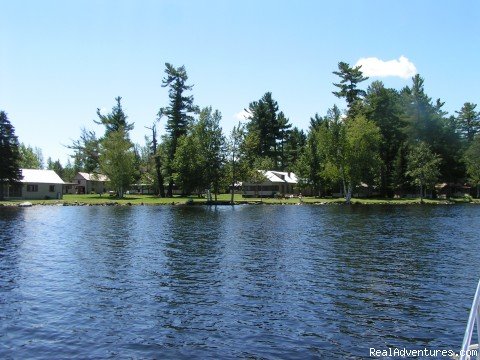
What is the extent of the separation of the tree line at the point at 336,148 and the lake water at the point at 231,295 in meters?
54.6

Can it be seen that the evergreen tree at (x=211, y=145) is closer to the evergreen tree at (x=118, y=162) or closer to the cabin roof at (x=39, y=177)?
the evergreen tree at (x=118, y=162)

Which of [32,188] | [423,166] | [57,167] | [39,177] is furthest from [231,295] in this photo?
[57,167]

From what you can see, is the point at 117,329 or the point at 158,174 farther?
the point at 158,174

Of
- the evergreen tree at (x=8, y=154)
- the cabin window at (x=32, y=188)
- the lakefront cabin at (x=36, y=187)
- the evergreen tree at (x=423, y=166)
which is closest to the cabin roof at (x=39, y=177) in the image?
→ the lakefront cabin at (x=36, y=187)

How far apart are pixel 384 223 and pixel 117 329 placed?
41.6 metres

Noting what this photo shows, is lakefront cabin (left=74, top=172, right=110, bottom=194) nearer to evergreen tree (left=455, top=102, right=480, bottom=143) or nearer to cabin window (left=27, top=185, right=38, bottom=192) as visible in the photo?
cabin window (left=27, top=185, right=38, bottom=192)

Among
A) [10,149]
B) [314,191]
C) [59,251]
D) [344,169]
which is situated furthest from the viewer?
[314,191]

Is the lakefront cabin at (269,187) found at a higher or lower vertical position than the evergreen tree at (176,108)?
lower

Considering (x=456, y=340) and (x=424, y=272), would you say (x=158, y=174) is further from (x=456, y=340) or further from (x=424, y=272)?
(x=456, y=340)

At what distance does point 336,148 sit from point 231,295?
7854cm

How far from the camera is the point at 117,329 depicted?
1492cm

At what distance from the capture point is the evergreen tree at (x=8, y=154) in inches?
3263

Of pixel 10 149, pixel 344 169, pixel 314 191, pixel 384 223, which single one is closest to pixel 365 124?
pixel 344 169

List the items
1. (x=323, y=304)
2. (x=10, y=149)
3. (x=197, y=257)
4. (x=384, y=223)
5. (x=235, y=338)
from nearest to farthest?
(x=235, y=338) → (x=323, y=304) → (x=197, y=257) → (x=384, y=223) → (x=10, y=149)
